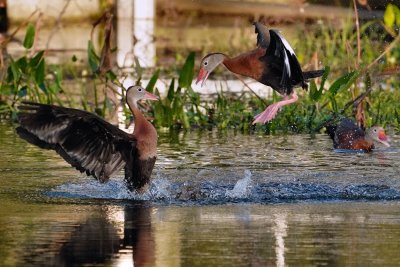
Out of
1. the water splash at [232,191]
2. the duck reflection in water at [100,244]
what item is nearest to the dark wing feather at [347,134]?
the water splash at [232,191]

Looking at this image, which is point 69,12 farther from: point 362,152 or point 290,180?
point 290,180

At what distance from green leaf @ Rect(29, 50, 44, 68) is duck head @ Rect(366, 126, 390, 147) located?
308cm

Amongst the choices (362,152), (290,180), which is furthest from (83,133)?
(362,152)

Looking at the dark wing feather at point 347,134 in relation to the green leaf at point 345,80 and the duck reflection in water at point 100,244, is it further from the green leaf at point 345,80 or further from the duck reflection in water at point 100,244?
the duck reflection in water at point 100,244

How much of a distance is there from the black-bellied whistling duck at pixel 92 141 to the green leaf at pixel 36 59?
10.6 ft

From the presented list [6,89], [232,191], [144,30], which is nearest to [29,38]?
[6,89]

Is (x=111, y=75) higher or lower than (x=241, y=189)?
higher

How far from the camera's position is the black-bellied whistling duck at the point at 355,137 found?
11.5m

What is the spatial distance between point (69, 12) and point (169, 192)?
402 inches

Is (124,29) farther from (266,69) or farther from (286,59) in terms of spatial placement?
(286,59)

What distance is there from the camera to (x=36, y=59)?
12.7m

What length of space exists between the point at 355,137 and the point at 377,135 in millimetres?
185

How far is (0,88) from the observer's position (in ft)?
42.5

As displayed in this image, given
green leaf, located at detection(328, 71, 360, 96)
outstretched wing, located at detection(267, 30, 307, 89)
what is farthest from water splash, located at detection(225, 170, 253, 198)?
green leaf, located at detection(328, 71, 360, 96)
